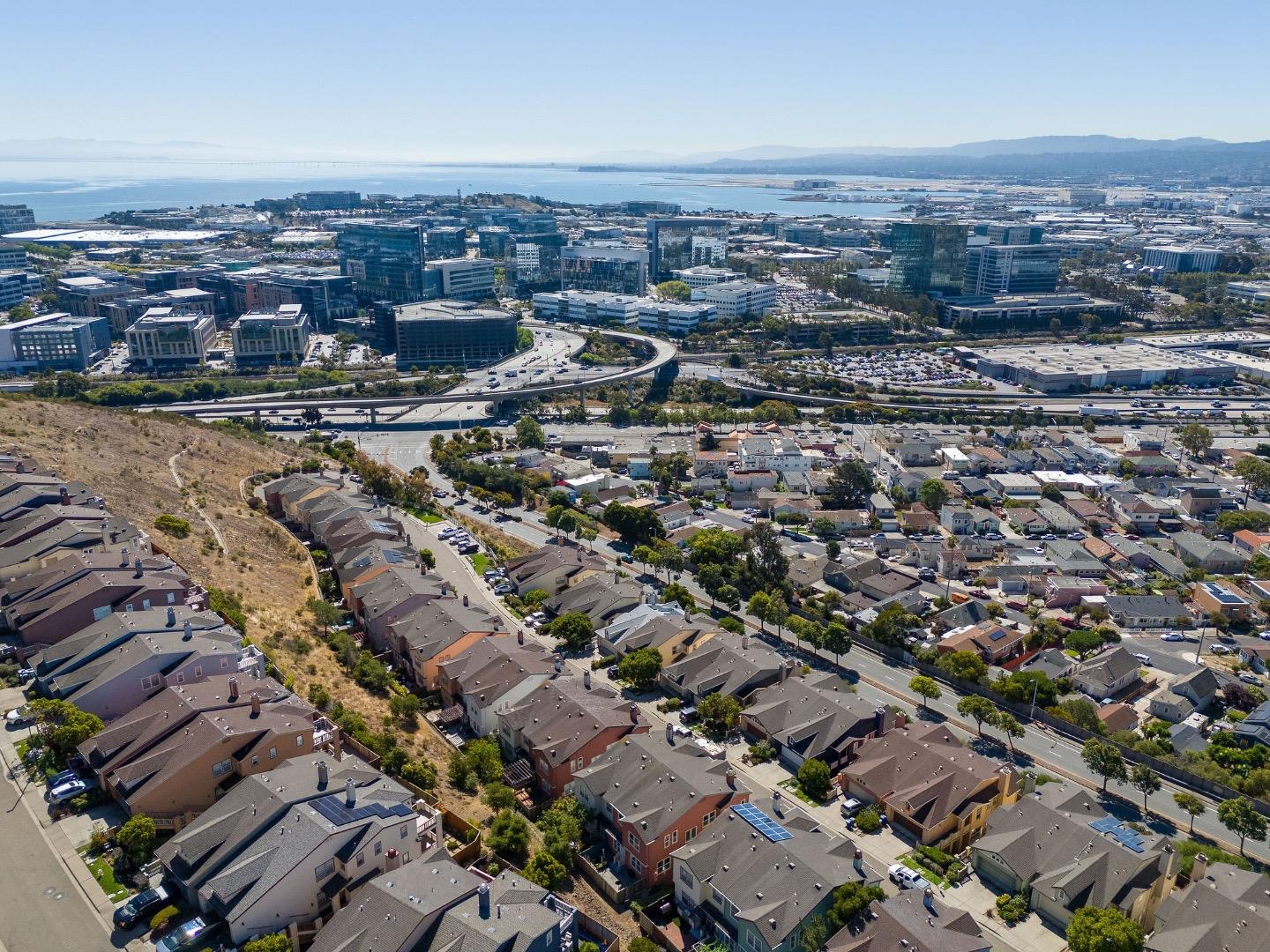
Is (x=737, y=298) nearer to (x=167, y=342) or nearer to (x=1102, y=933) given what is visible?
(x=167, y=342)

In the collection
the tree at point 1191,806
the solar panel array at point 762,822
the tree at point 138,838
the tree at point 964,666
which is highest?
the tree at point 138,838

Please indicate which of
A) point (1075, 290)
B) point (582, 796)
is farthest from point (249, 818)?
point (1075, 290)

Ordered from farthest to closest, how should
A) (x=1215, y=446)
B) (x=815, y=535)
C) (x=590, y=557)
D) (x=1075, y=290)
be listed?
(x=1075, y=290) < (x=1215, y=446) < (x=815, y=535) < (x=590, y=557)

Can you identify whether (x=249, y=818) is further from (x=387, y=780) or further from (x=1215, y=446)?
(x=1215, y=446)

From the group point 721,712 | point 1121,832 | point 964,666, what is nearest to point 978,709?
point 964,666

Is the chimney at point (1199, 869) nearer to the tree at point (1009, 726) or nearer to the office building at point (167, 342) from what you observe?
the tree at point (1009, 726)

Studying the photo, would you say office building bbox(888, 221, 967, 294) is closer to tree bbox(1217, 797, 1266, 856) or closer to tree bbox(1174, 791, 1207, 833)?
tree bbox(1174, 791, 1207, 833)

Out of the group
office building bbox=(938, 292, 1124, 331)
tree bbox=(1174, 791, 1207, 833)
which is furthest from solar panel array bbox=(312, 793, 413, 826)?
office building bbox=(938, 292, 1124, 331)

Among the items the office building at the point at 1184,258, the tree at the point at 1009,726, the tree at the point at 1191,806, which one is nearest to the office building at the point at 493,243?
the office building at the point at 1184,258
